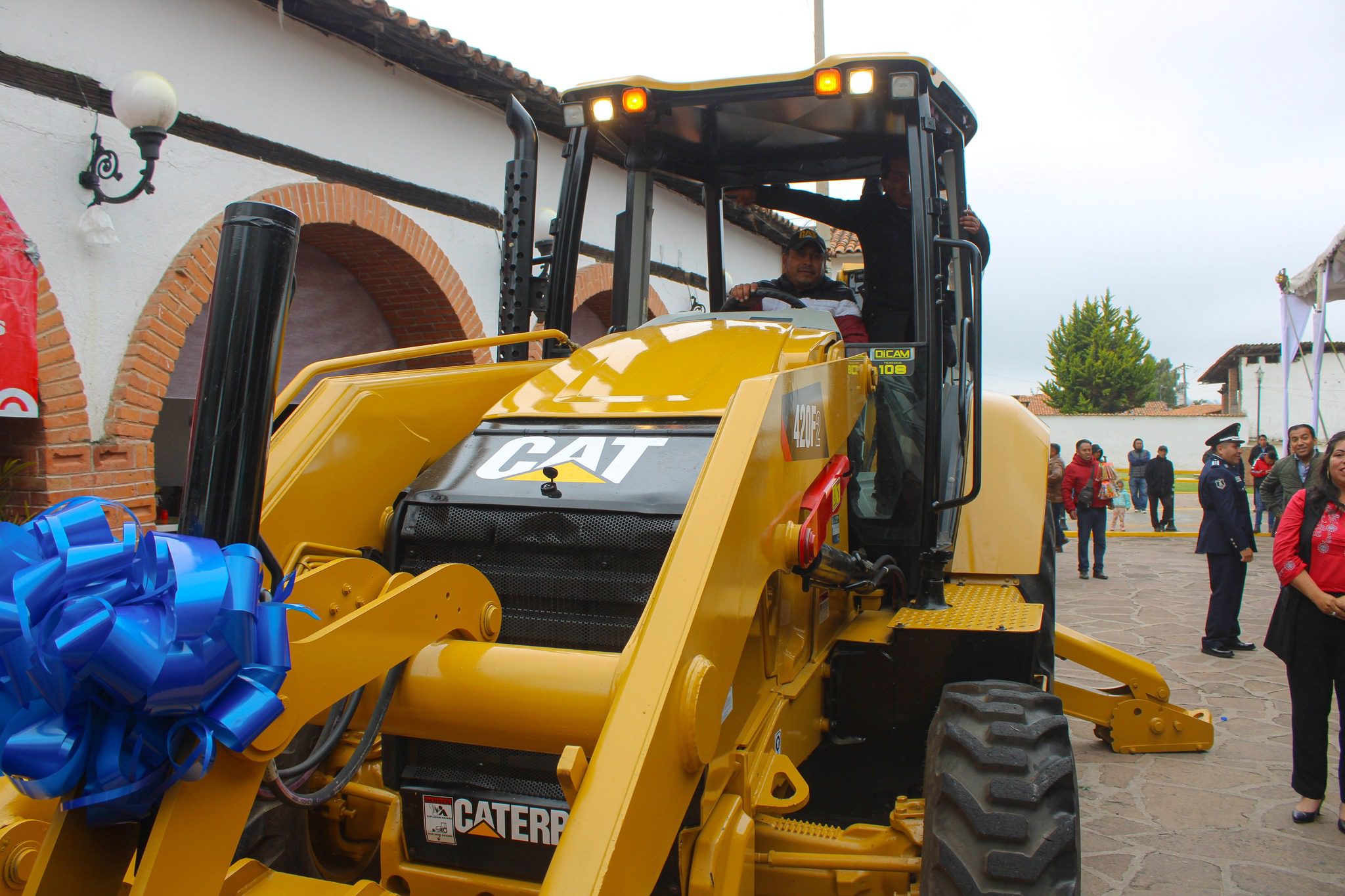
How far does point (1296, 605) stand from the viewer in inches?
181

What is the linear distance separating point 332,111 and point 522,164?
5.01 m

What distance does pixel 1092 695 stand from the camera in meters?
5.13

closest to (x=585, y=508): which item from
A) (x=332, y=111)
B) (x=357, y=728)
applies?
(x=357, y=728)

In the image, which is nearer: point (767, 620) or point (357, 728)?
point (357, 728)

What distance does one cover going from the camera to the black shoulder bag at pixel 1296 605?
15.0ft

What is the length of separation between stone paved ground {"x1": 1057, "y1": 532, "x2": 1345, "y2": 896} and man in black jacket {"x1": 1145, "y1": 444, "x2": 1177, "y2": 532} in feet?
36.9

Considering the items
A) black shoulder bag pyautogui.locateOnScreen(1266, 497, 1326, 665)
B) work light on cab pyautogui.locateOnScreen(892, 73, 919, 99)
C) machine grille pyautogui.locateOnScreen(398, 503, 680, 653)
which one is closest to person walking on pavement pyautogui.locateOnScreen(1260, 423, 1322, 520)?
black shoulder bag pyautogui.locateOnScreen(1266, 497, 1326, 665)

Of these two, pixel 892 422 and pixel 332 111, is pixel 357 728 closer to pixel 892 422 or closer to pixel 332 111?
pixel 892 422

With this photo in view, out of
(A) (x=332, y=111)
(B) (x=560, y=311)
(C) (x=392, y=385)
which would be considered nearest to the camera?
(C) (x=392, y=385)

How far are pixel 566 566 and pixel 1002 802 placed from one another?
46.2 inches

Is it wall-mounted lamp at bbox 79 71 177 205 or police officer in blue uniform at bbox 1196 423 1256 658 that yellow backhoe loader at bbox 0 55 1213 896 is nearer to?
wall-mounted lamp at bbox 79 71 177 205

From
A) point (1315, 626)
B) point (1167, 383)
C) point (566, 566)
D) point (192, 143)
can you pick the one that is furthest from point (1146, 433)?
point (1167, 383)

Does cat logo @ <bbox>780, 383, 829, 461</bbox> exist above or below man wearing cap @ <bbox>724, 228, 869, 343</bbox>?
below

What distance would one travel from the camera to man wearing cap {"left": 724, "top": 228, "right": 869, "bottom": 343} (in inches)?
165
